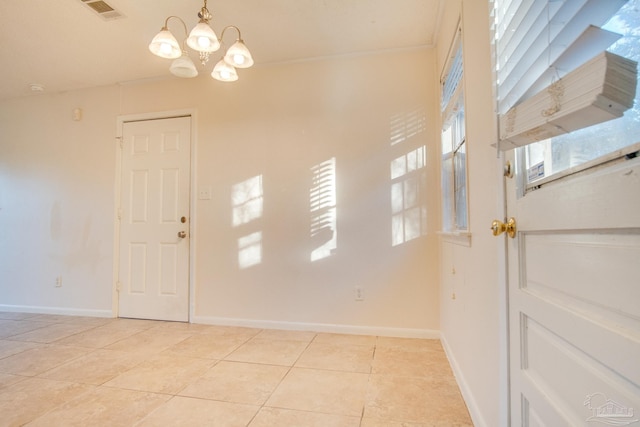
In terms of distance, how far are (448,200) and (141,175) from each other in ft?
9.95

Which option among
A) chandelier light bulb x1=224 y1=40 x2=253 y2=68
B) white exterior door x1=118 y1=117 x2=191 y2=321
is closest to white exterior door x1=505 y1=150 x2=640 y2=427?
chandelier light bulb x1=224 y1=40 x2=253 y2=68

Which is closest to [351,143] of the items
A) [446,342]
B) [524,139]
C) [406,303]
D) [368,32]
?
[368,32]

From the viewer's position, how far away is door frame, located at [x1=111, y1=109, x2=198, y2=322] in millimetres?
3045

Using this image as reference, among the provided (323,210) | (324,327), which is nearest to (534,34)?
(323,210)

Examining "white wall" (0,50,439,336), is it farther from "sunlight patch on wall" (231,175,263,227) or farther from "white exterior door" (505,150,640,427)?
"white exterior door" (505,150,640,427)

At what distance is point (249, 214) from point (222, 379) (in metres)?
1.46

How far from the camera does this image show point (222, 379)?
190cm

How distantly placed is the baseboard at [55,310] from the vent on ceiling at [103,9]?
277cm

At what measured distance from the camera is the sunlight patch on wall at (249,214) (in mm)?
2916

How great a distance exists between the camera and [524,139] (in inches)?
27.1

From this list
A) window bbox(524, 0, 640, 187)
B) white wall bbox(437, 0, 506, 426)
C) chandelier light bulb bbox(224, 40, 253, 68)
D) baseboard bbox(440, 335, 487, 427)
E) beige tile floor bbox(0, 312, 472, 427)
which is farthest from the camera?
chandelier light bulb bbox(224, 40, 253, 68)

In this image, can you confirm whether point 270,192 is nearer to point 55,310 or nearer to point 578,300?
point 578,300

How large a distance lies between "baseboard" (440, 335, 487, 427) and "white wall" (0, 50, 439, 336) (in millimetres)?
592

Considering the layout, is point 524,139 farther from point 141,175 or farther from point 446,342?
point 141,175
